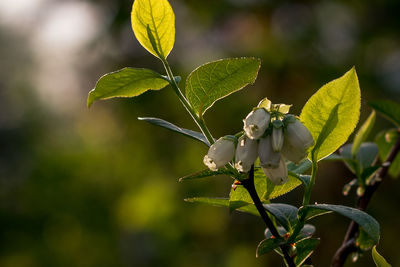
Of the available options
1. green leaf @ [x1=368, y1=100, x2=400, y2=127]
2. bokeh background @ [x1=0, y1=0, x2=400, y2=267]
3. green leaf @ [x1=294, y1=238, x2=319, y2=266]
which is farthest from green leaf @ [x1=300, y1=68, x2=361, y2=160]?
bokeh background @ [x1=0, y1=0, x2=400, y2=267]

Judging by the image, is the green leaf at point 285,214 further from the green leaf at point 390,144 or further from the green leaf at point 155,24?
the green leaf at point 390,144

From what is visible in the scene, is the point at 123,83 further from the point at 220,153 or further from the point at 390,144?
the point at 390,144

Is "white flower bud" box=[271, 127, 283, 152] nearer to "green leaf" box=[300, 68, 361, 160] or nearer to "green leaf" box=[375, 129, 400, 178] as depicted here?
"green leaf" box=[300, 68, 361, 160]

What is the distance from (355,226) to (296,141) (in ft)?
1.03

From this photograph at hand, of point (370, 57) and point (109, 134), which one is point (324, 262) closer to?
point (370, 57)

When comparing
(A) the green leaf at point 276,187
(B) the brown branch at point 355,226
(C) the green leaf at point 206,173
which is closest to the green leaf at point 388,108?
(B) the brown branch at point 355,226

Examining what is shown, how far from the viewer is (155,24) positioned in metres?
0.63

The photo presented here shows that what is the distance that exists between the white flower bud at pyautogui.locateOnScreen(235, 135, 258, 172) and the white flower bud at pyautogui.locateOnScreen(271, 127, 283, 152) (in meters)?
0.02

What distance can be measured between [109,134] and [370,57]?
307cm

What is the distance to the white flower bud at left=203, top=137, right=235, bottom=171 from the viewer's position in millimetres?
529

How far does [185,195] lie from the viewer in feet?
13.1

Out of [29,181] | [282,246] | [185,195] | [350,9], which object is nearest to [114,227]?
[185,195]

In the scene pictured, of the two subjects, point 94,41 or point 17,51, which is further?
point 17,51

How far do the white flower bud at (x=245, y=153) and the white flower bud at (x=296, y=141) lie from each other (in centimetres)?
3
